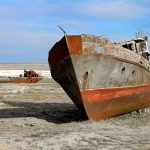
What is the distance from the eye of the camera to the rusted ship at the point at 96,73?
1199cm

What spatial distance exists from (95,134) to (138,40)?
750 cm

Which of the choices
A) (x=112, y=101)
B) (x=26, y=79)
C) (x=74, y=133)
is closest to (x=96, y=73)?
(x=112, y=101)

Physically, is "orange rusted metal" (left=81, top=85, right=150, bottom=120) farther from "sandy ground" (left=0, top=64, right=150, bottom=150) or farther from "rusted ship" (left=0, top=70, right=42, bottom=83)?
"rusted ship" (left=0, top=70, right=42, bottom=83)

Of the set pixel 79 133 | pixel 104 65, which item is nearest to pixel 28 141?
pixel 79 133

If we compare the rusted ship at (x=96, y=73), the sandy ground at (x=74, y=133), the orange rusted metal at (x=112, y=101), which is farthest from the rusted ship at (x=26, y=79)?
the rusted ship at (x=96, y=73)

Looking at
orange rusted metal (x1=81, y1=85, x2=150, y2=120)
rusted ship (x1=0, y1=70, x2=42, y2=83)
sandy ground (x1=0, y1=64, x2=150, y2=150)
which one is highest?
rusted ship (x1=0, y1=70, x2=42, y2=83)

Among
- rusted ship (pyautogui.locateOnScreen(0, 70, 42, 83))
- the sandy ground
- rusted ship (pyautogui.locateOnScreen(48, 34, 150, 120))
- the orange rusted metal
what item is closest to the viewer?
the sandy ground

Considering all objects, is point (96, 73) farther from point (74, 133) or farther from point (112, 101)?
point (74, 133)

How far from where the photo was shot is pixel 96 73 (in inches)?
489

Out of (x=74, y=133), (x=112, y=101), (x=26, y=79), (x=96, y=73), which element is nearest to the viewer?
(x=74, y=133)

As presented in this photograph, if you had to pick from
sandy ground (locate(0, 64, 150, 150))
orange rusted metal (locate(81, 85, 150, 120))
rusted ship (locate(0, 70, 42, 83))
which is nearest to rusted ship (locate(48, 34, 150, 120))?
orange rusted metal (locate(81, 85, 150, 120))

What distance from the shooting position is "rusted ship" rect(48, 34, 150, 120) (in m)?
12.0

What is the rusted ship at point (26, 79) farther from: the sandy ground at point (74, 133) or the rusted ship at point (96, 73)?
the rusted ship at point (96, 73)

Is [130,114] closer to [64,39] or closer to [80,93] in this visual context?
[80,93]
